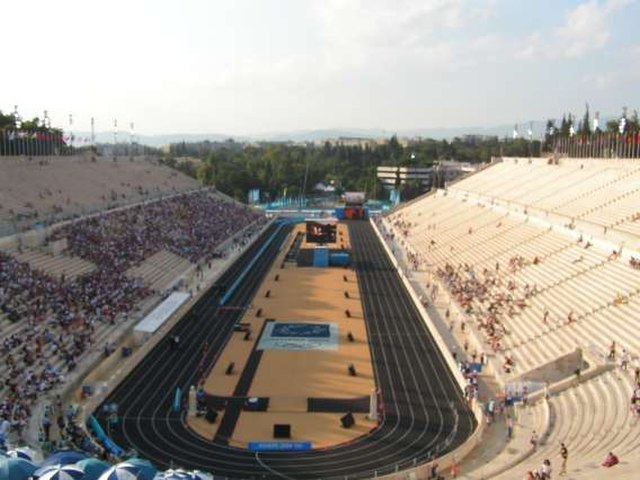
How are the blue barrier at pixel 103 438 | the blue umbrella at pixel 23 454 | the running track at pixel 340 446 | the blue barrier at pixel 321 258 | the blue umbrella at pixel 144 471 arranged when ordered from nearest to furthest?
1. the blue umbrella at pixel 144 471
2. the blue umbrella at pixel 23 454
3. the blue barrier at pixel 103 438
4. the running track at pixel 340 446
5. the blue barrier at pixel 321 258

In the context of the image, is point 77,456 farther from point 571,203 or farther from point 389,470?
point 571,203

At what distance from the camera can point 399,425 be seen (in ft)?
67.9

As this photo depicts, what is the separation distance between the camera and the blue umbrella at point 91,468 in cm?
1253

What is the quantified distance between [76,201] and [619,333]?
3548 cm

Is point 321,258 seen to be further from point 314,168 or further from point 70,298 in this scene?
point 314,168

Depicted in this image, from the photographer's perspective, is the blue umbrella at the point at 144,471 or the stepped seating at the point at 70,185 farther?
the stepped seating at the point at 70,185

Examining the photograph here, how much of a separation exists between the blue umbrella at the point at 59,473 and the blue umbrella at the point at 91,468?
0.13 meters

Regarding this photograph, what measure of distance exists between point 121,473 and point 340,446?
7.98m

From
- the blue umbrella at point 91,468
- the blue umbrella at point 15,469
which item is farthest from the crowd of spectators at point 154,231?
the blue umbrella at point 15,469

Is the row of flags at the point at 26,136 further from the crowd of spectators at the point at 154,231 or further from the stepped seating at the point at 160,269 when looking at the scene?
the stepped seating at the point at 160,269

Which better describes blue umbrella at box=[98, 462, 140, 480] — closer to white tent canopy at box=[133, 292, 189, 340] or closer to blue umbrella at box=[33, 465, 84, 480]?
blue umbrella at box=[33, 465, 84, 480]

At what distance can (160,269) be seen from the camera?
4159 cm

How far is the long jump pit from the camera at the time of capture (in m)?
20.2

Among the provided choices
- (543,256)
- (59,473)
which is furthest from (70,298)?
(543,256)
